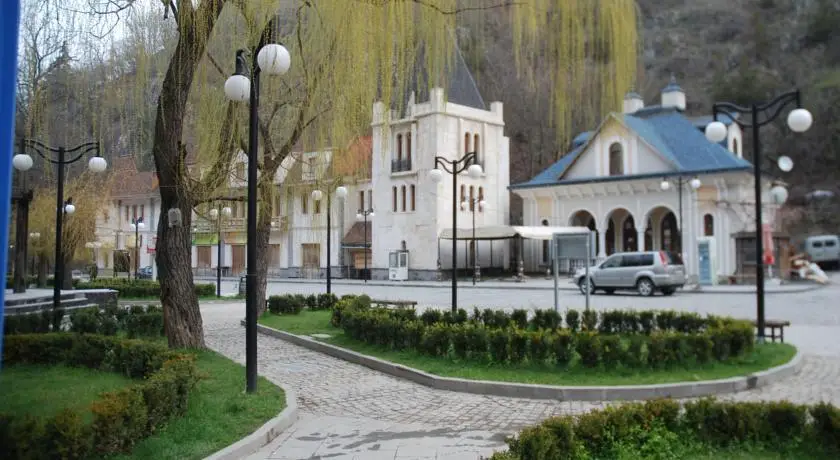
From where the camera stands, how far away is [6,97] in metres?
2.59

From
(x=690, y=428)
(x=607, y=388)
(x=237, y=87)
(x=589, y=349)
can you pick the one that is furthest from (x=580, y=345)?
(x=237, y=87)

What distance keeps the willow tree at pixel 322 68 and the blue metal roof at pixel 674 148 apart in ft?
94.9

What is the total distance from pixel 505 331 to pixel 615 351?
5.83 ft

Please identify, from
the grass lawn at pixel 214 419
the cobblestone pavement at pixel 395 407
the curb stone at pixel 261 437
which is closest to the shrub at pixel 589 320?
the cobblestone pavement at pixel 395 407

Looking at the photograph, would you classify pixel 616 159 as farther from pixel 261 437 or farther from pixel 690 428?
pixel 261 437

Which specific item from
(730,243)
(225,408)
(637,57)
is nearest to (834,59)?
(730,243)

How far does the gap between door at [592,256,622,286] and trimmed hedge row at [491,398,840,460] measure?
23.4 m

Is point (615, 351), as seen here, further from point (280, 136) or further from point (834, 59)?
point (834, 59)

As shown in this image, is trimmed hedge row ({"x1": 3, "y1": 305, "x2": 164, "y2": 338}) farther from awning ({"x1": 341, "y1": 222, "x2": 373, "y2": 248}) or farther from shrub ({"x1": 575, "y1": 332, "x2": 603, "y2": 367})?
awning ({"x1": 341, "y1": 222, "x2": 373, "y2": 248})

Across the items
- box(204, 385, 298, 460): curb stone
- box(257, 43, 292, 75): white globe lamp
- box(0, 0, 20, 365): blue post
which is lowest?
box(204, 385, 298, 460): curb stone

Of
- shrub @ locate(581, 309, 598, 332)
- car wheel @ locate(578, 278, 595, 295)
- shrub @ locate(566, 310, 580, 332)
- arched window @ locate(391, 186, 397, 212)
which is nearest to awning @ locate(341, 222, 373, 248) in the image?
arched window @ locate(391, 186, 397, 212)

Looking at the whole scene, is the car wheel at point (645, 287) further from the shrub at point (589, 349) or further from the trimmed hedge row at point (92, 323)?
the trimmed hedge row at point (92, 323)

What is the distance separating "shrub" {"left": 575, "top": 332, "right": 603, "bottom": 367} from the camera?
9.60 metres

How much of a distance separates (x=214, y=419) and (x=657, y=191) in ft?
124
